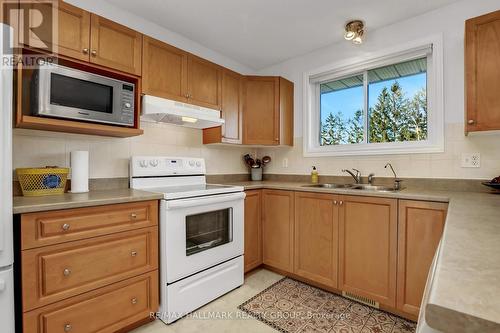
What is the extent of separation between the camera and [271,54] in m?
2.98

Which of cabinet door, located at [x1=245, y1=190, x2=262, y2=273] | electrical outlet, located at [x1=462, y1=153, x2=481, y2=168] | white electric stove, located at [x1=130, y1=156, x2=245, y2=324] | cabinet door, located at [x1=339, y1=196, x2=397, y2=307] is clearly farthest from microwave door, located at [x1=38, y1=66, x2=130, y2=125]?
electrical outlet, located at [x1=462, y1=153, x2=481, y2=168]

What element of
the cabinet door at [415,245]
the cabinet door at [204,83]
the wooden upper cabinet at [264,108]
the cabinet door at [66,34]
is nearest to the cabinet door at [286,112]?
the wooden upper cabinet at [264,108]

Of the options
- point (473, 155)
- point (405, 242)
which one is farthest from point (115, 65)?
point (473, 155)

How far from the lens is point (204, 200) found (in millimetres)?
1929

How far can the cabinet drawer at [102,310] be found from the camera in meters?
1.29

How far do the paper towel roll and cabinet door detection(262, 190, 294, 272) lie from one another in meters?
1.54

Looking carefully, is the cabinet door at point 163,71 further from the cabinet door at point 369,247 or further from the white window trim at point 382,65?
the cabinet door at point 369,247

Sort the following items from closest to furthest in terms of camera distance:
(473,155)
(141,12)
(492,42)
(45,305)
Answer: (45,305), (492,42), (473,155), (141,12)

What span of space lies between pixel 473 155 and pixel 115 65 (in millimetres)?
2763

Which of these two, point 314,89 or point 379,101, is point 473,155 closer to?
point 379,101

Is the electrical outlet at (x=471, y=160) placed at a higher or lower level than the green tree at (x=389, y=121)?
lower
